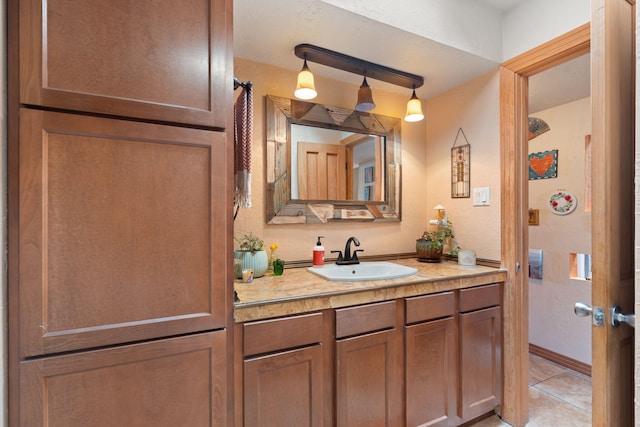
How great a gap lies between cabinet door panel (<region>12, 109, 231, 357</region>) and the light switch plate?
170cm

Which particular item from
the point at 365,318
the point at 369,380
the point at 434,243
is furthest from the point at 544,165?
the point at 369,380

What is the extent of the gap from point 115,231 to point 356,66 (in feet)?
5.21

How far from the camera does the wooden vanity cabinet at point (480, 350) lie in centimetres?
168

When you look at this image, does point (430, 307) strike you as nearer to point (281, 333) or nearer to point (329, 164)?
point (281, 333)

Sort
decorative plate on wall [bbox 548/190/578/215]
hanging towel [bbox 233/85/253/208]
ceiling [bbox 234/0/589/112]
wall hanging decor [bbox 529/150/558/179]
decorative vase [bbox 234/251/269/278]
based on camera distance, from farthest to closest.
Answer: wall hanging decor [bbox 529/150/558/179] → decorative plate on wall [bbox 548/190/578/215] → decorative vase [bbox 234/251/269/278] → ceiling [bbox 234/0/589/112] → hanging towel [bbox 233/85/253/208]

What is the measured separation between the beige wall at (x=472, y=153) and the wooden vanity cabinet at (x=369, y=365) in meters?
0.93

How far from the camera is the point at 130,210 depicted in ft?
2.99

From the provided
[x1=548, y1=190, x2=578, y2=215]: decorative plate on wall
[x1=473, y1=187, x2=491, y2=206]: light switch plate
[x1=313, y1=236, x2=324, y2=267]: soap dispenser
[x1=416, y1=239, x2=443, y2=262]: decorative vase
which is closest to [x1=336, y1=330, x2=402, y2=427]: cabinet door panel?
[x1=313, y1=236, x2=324, y2=267]: soap dispenser

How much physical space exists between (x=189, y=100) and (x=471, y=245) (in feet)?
6.39

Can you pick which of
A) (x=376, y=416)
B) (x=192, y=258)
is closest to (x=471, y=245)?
(x=376, y=416)

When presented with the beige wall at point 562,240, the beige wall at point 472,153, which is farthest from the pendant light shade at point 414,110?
the beige wall at point 562,240

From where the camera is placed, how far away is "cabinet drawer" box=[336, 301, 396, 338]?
1.33 meters

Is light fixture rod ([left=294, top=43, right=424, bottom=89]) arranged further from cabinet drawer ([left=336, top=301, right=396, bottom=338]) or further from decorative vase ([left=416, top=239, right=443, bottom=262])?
cabinet drawer ([left=336, top=301, right=396, bottom=338])

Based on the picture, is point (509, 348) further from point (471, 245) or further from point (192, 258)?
point (192, 258)
